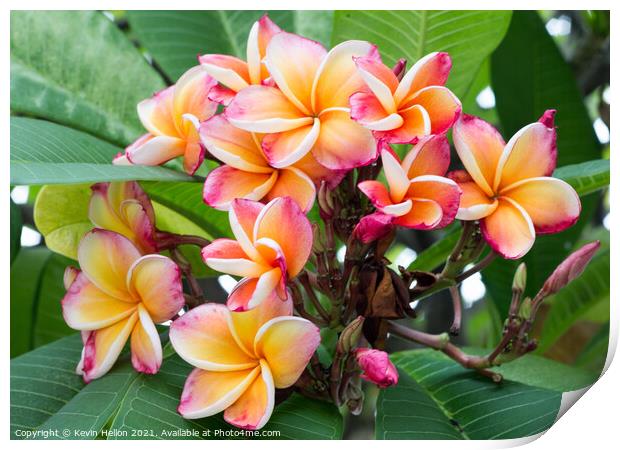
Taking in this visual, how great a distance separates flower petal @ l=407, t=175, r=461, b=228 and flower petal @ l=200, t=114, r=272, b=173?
129 millimetres

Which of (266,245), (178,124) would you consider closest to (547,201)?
(266,245)

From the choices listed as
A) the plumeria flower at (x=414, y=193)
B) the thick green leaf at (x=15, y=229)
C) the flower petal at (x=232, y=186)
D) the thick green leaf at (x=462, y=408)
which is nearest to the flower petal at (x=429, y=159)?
the plumeria flower at (x=414, y=193)

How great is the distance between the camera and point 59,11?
952 millimetres

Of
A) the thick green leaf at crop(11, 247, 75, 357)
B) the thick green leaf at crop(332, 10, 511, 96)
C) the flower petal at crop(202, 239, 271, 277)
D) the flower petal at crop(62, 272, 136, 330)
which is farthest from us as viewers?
the thick green leaf at crop(11, 247, 75, 357)

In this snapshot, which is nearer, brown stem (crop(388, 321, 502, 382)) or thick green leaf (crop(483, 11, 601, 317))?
brown stem (crop(388, 321, 502, 382))

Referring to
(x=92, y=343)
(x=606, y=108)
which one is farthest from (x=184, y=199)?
(x=606, y=108)

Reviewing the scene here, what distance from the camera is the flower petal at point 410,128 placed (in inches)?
24.6

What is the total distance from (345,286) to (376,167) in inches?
4.0

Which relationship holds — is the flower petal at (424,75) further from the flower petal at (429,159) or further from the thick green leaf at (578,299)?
the thick green leaf at (578,299)

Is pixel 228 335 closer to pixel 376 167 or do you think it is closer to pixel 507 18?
pixel 376 167

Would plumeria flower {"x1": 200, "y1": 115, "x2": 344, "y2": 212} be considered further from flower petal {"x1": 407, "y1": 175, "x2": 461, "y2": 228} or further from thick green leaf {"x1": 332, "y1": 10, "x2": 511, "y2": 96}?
thick green leaf {"x1": 332, "y1": 10, "x2": 511, "y2": 96}

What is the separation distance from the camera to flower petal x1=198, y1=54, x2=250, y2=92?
0.71 m

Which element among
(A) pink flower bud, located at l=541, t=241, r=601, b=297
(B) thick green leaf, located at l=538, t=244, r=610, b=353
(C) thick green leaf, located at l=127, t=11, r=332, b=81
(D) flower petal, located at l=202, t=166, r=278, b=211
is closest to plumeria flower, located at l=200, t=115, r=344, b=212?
(D) flower petal, located at l=202, t=166, r=278, b=211

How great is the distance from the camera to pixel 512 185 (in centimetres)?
67
